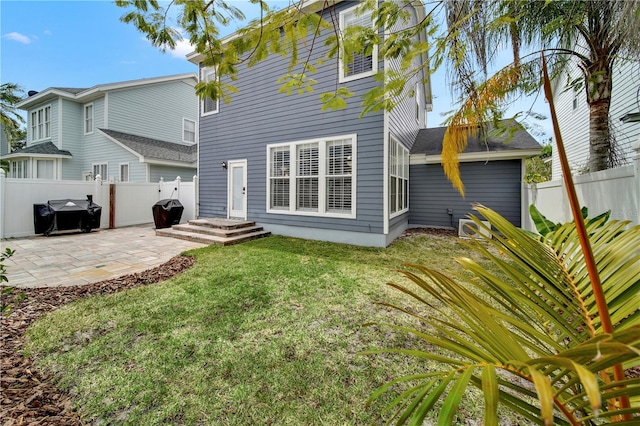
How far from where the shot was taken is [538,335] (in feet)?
2.82

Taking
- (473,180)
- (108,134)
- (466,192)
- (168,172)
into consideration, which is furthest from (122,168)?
(473,180)

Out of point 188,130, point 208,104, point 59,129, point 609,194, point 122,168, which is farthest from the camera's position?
point 188,130

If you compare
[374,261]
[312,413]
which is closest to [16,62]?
[374,261]

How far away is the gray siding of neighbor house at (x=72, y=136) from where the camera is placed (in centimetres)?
1321

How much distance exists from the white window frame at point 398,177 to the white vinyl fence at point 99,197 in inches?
269

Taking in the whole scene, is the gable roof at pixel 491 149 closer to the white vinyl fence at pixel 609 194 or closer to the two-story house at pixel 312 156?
the two-story house at pixel 312 156

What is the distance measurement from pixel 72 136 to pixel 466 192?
59.4 ft

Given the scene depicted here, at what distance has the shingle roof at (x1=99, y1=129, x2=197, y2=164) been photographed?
11.7 m

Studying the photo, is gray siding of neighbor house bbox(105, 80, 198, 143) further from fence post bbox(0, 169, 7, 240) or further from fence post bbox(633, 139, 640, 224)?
fence post bbox(633, 139, 640, 224)

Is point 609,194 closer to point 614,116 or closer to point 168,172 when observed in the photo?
point 614,116

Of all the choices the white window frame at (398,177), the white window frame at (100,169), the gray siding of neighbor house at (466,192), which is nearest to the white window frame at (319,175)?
the white window frame at (398,177)

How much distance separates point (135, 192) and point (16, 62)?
476 cm

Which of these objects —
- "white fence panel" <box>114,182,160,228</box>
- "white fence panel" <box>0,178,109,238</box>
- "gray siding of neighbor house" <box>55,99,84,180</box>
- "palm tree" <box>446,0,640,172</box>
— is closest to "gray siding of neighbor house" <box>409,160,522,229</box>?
"palm tree" <box>446,0,640,172</box>

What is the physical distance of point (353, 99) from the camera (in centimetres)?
649
